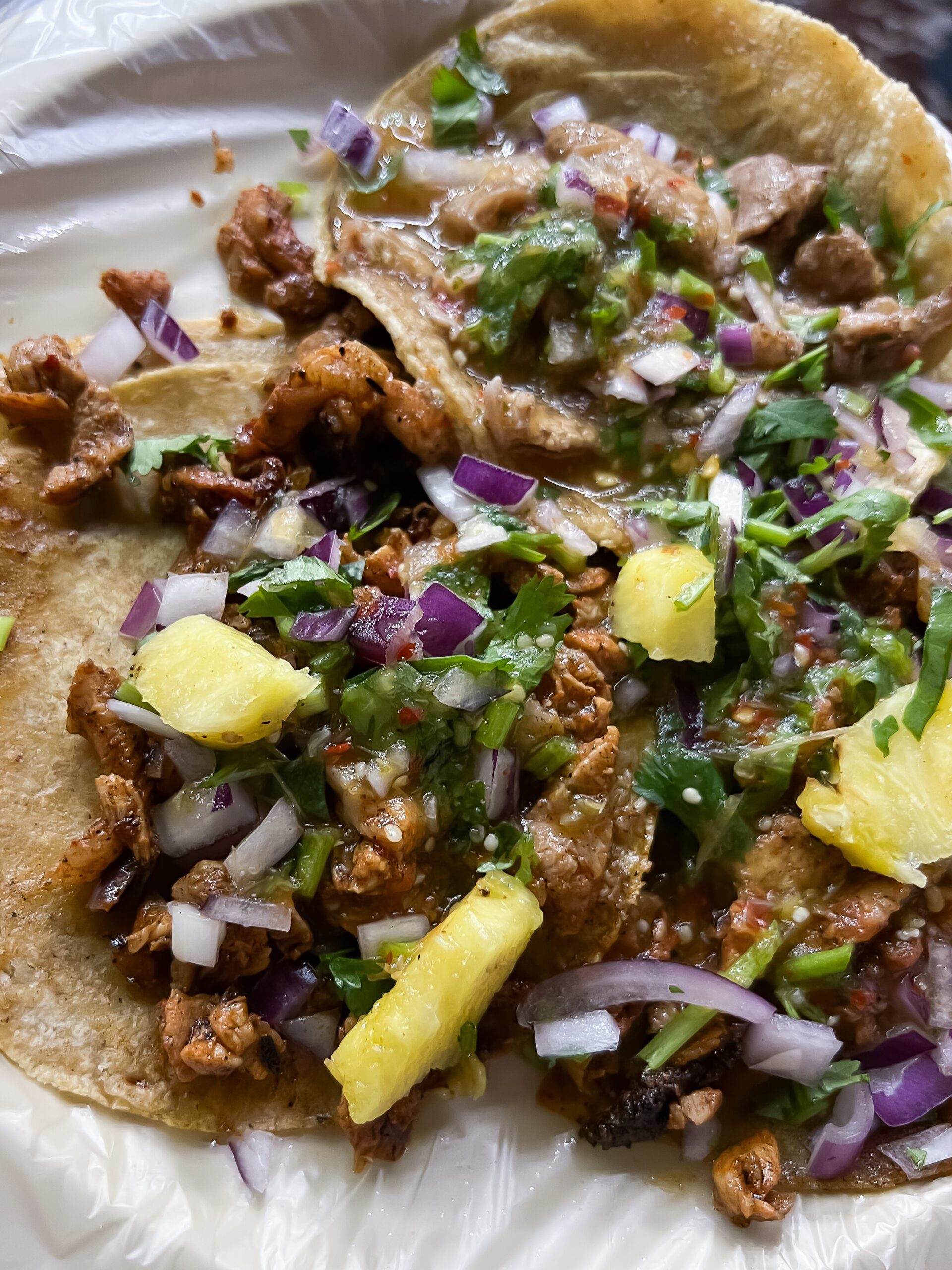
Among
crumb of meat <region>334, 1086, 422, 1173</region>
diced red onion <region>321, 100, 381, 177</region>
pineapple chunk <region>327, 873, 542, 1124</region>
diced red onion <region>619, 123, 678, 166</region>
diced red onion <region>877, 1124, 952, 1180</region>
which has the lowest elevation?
diced red onion <region>877, 1124, 952, 1180</region>

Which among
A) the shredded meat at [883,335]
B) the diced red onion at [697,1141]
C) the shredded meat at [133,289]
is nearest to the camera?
the diced red onion at [697,1141]

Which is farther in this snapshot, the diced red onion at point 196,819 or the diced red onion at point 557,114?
the diced red onion at point 557,114

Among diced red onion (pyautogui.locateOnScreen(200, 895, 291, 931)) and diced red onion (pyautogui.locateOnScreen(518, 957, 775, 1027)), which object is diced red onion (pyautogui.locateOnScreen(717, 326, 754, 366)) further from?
diced red onion (pyautogui.locateOnScreen(200, 895, 291, 931))

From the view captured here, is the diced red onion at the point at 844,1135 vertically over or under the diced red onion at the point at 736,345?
under

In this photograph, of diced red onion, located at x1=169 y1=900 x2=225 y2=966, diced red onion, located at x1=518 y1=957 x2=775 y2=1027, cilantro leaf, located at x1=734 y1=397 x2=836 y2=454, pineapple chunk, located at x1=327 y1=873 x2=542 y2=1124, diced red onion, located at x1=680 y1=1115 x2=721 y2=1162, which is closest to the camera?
pineapple chunk, located at x1=327 y1=873 x2=542 y2=1124

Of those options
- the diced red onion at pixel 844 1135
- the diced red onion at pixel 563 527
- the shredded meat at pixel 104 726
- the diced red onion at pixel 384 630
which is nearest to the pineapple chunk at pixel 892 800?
the diced red onion at pixel 844 1135

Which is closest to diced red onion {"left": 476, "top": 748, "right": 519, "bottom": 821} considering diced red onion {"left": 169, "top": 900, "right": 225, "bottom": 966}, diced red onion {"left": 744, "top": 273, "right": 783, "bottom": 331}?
diced red onion {"left": 169, "top": 900, "right": 225, "bottom": 966}

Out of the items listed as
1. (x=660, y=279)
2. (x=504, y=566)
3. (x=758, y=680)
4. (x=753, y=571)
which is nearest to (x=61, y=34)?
(x=660, y=279)

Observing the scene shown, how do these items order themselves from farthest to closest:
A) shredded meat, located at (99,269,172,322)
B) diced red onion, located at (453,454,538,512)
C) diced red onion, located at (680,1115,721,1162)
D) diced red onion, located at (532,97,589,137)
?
diced red onion, located at (532,97,589,137), shredded meat, located at (99,269,172,322), diced red onion, located at (453,454,538,512), diced red onion, located at (680,1115,721,1162)

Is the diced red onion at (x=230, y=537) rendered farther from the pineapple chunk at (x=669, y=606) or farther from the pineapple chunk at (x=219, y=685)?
the pineapple chunk at (x=669, y=606)
